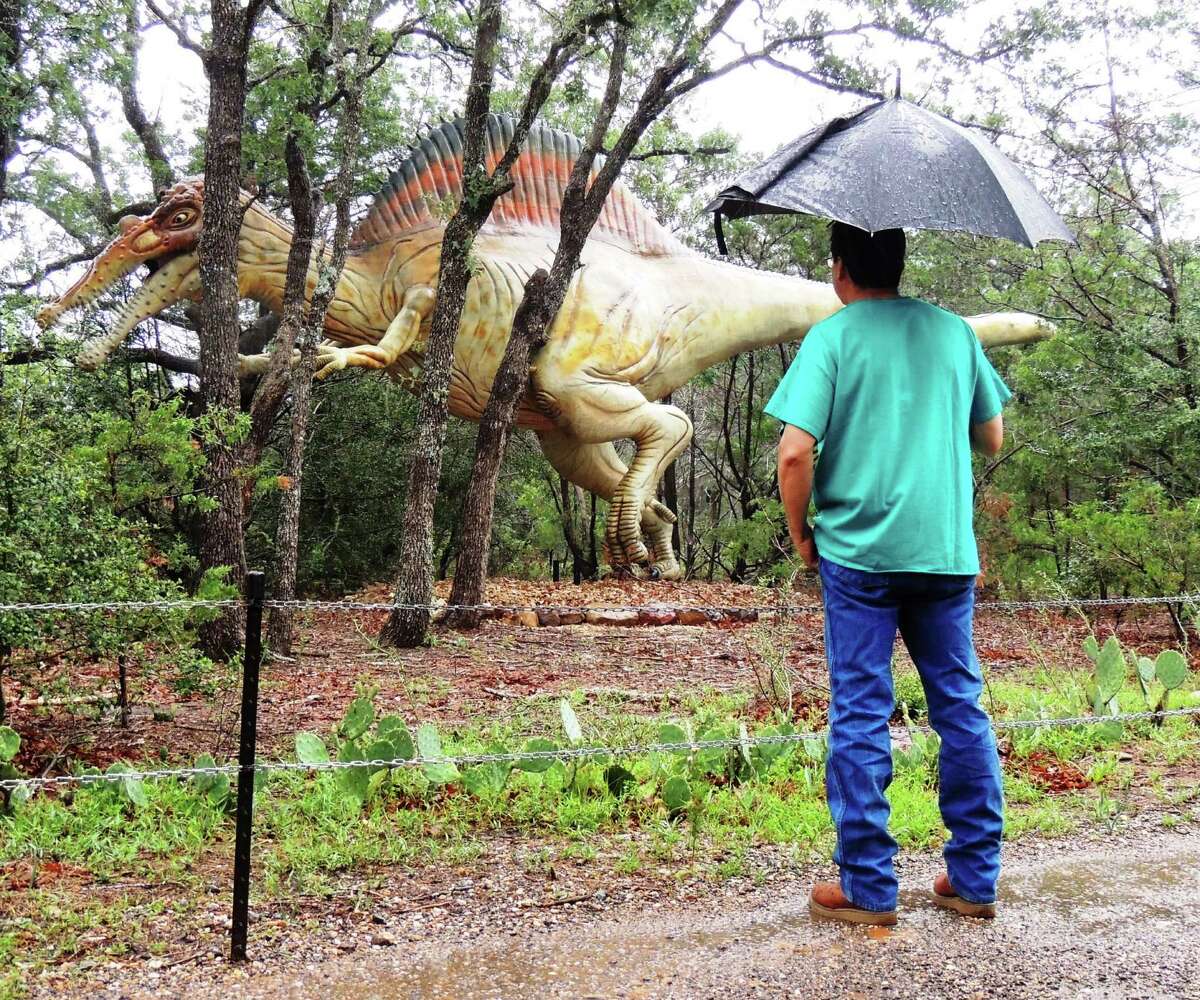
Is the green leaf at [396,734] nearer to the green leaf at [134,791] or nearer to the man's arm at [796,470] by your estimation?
the green leaf at [134,791]

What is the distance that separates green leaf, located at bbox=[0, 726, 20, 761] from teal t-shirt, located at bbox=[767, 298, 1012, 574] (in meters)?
2.73

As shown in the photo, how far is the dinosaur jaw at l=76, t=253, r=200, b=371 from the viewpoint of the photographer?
9109mm

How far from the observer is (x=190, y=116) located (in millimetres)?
12758

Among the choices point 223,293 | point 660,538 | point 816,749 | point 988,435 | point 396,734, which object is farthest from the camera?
point 660,538

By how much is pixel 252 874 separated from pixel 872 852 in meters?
1.76

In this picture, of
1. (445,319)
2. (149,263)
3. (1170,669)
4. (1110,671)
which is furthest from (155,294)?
(1170,669)

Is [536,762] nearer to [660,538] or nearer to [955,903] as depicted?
[955,903]

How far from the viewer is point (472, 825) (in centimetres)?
361

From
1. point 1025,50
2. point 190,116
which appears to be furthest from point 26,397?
point 190,116

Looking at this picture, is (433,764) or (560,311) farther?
(560,311)

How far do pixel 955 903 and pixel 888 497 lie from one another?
1.05m

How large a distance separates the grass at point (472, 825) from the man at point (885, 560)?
64 centimetres

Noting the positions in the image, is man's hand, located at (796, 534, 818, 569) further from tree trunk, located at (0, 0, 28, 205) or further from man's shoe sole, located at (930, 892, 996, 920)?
tree trunk, located at (0, 0, 28, 205)

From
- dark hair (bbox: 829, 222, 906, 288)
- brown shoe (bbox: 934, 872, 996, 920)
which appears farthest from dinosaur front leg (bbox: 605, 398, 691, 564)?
brown shoe (bbox: 934, 872, 996, 920)
